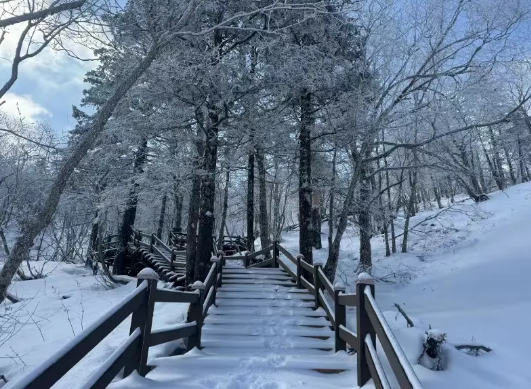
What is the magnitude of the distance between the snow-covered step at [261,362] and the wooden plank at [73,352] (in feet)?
4.17

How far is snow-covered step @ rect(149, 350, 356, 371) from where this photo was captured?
13.6 feet

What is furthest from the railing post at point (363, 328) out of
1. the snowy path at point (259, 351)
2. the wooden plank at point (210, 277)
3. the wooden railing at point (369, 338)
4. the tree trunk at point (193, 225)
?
the tree trunk at point (193, 225)

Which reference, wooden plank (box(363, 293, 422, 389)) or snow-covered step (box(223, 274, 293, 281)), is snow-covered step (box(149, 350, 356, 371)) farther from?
snow-covered step (box(223, 274, 293, 281))

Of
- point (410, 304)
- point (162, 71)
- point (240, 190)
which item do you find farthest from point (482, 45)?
point (240, 190)

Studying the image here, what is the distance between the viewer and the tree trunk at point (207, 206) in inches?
353

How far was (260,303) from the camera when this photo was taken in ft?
24.2

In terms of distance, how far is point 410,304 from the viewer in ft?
30.8

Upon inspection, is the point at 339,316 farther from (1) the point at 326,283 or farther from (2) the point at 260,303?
(2) the point at 260,303

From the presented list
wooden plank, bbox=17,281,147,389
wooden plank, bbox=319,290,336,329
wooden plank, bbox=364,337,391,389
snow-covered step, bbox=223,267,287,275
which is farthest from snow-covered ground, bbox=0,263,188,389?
wooden plank, bbox=364,337,391,389

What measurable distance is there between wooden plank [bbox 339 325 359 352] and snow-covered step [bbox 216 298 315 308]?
222 cm

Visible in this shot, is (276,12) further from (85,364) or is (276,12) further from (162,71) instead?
(85,364)

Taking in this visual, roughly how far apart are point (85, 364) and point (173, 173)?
20.8 ft

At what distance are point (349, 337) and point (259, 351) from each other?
4.50 feet

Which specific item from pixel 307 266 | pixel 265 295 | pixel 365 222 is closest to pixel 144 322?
pixel 265 295
